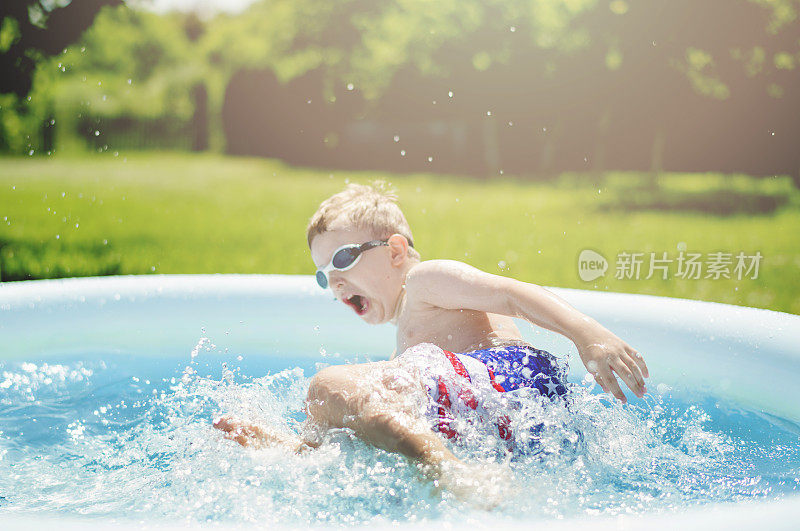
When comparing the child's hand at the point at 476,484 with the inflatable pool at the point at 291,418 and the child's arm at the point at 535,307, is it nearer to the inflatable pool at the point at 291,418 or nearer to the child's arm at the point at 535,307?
the inflatable pool at the point at 291,418

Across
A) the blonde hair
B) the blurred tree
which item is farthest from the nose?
the blurred tree

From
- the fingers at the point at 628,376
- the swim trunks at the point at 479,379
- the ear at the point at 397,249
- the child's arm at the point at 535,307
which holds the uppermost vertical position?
the ear at the point at 397,249

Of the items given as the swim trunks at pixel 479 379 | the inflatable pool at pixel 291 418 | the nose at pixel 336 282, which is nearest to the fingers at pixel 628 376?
the inflatable pool at pixel 291 418

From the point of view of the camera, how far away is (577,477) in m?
2.00

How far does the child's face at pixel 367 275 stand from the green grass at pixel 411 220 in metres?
3.32

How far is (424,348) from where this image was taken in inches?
85.8

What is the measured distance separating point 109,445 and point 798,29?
13338mm

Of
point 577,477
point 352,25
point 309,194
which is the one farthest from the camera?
point 352,25

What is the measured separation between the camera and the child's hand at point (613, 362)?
1.80 m

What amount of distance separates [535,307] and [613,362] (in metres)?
0.29

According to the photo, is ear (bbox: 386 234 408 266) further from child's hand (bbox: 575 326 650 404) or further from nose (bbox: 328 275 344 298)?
child's hand (bbox: 575 326 650 404)

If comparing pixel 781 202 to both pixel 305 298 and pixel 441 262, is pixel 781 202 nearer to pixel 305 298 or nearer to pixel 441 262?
pixel 305 298

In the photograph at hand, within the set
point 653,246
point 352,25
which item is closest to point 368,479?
point 653,246

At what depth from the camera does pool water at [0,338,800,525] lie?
176cm
